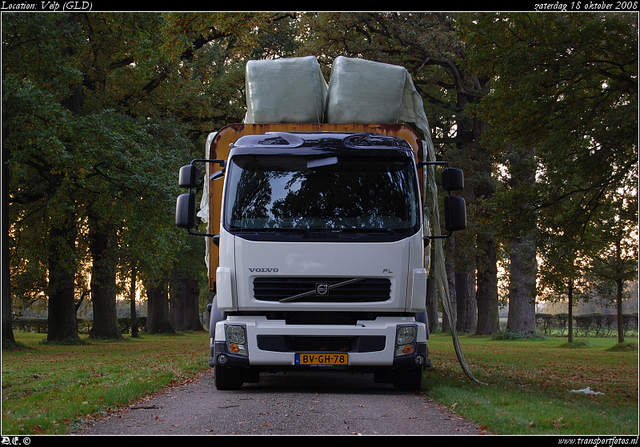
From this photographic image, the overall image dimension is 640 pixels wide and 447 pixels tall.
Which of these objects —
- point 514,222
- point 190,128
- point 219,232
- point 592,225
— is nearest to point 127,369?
point 219,232

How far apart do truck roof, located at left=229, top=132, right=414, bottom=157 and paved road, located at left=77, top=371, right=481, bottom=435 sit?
3040mm

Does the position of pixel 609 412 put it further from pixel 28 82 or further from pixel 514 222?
pixel 28 82

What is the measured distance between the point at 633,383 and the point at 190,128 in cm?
2167

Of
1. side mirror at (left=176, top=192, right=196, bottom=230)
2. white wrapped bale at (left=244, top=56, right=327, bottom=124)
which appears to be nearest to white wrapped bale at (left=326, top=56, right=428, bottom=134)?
white wrapped bale at (left=244, top=56, right=327, bottom=124)

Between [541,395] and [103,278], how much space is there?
21.0m

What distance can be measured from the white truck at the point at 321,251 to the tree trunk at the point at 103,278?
16.3m

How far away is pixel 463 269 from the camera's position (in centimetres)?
2889

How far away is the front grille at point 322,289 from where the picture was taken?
8.48 metres

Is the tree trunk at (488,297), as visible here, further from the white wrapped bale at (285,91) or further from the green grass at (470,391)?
the white wrapped bale at (285,91)

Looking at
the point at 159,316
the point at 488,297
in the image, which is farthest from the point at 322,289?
the point at 159,316

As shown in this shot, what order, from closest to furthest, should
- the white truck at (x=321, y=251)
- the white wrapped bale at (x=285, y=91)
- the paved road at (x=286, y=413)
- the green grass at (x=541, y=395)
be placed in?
the paved road at (x=286, y=413)
the green grass at (x=541, y=395)
the white truck at (x=321, y=251)
the white wrapped bale at (x=285, y=91)

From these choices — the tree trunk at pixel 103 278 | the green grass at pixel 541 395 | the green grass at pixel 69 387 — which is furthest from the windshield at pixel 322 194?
the tree trunk at pixel 103 278

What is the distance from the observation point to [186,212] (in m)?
8.89

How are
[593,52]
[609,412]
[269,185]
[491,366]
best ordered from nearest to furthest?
[609,412] < [269,185] < [593,52] < [491,366]
